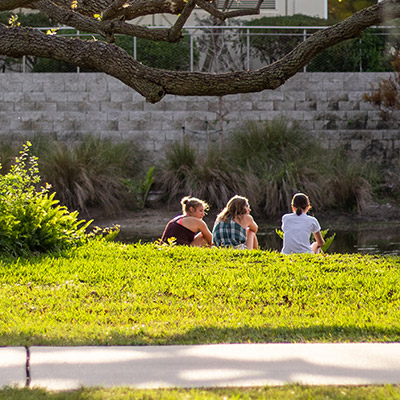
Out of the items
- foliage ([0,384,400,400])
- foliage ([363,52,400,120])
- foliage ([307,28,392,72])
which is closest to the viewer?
foliage ([0,384,400,400])

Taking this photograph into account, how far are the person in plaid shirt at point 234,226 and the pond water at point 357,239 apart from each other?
263 centimetres

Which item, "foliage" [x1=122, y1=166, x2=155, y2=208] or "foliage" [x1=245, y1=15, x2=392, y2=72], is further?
"foliage" [x1=245, y1=15, x2=392, y2=72]

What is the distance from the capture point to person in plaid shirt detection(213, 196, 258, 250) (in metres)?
10.1

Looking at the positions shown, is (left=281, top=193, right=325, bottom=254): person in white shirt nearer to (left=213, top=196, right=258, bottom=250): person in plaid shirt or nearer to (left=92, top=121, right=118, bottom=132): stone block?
(left=213, top=196, right=258, bottom=250): person in plaid shirt

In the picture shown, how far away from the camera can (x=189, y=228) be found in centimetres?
1045

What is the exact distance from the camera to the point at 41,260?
8695mm

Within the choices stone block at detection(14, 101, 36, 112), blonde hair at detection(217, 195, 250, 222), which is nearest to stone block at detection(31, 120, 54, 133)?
stone block at detection(14, 101, 36, 112)

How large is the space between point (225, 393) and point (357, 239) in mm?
10500

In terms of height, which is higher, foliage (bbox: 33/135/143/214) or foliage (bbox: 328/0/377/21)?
foliage (bbox: 328/0/377/21)

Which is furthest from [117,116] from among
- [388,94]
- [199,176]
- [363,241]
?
[363,241]

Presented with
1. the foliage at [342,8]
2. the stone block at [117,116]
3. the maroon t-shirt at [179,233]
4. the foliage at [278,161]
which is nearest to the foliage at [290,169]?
the foliage at [278,161]

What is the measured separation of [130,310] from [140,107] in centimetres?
1349

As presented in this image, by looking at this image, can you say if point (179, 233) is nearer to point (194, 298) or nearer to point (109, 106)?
point (194, 298)

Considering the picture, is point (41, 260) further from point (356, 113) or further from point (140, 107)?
point (356, 113)
